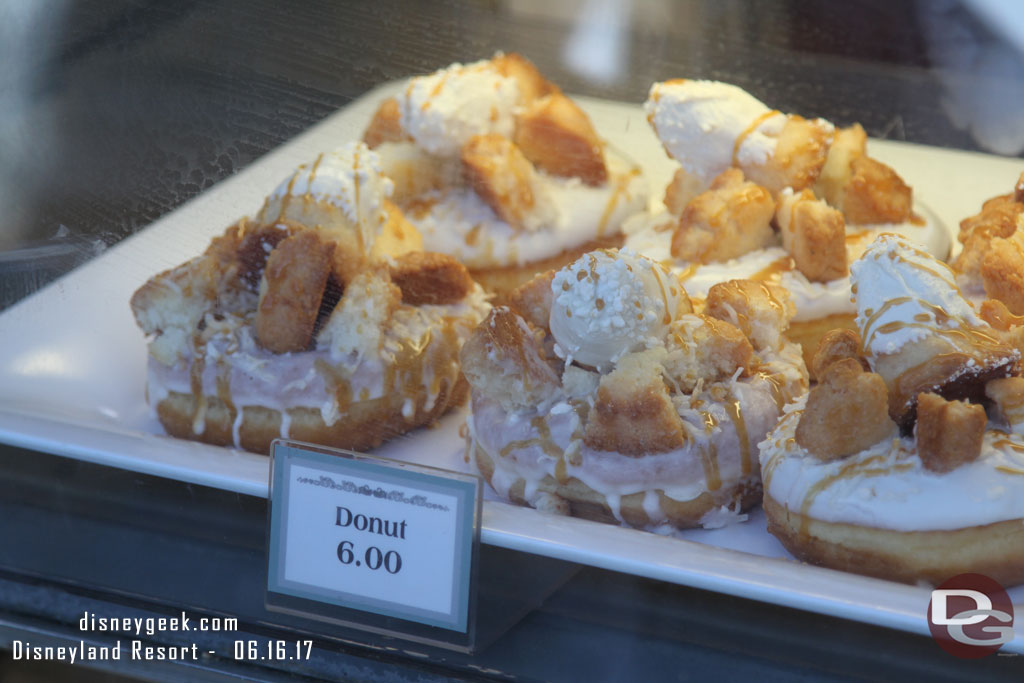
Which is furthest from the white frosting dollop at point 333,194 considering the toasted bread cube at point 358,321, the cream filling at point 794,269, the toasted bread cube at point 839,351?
the toasted bread cube at point 839,351

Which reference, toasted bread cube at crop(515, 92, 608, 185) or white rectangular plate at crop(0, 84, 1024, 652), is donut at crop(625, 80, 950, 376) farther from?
white rectangular plate at crop(0, 84, 1024, 652)

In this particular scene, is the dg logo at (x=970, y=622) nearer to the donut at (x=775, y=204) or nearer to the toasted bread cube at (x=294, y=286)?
the donut at (x=775, y=204)

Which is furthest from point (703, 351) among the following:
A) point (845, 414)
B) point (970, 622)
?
point (970, 622)

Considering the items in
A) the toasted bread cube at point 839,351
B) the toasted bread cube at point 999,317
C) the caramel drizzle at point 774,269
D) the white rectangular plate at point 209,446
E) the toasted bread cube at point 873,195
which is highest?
the toasted bread cube at point 873,195

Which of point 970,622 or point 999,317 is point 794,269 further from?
point 970,622

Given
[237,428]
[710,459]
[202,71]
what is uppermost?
[202,71]

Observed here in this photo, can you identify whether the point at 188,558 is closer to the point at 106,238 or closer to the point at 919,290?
the point at 106,238
